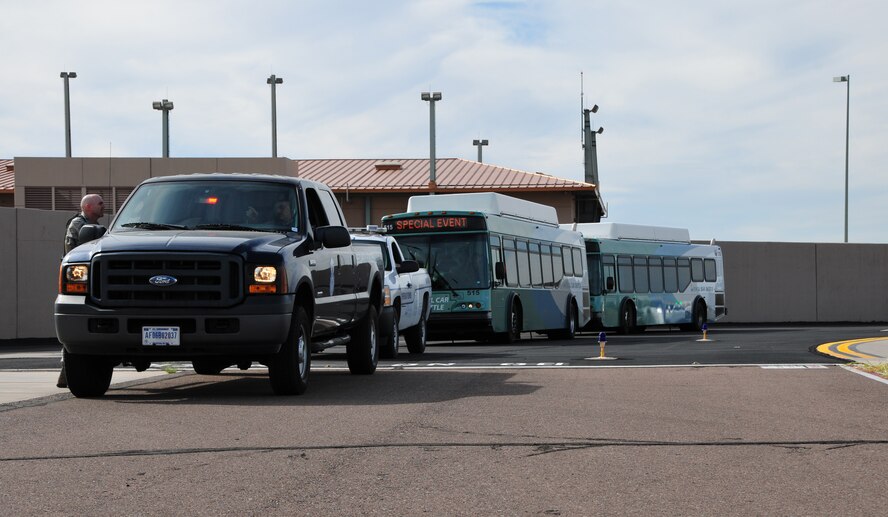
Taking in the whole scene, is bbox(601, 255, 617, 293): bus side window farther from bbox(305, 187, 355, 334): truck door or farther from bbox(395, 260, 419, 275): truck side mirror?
bbox(305, 187, 355, 334): truck door

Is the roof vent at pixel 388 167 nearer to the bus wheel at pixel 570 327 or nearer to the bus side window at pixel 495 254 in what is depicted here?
the bus wheel at pixel 570 327

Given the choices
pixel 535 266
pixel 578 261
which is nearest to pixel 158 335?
pixel 535 266

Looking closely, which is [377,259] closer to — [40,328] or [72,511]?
[72,511]

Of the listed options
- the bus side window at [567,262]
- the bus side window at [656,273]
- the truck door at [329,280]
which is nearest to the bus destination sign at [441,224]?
the bus side window at [567,262]

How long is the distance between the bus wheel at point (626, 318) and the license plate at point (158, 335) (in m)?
28.3

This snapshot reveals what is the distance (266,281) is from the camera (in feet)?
38.2

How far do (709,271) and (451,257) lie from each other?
1962 centimetres

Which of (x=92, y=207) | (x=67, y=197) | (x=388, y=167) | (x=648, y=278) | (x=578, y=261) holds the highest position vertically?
(x=388, y=167)

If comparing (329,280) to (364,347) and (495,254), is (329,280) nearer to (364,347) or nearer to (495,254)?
(364,347)

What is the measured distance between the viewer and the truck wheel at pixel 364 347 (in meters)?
15.3

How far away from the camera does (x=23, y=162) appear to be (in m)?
46.8

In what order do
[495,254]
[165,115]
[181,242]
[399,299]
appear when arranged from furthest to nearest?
[165,115] < [495,254] < [399,299] < [181,242]

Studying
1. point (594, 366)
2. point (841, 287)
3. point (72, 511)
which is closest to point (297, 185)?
point (594, 366)

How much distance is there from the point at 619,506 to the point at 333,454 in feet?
7.79
